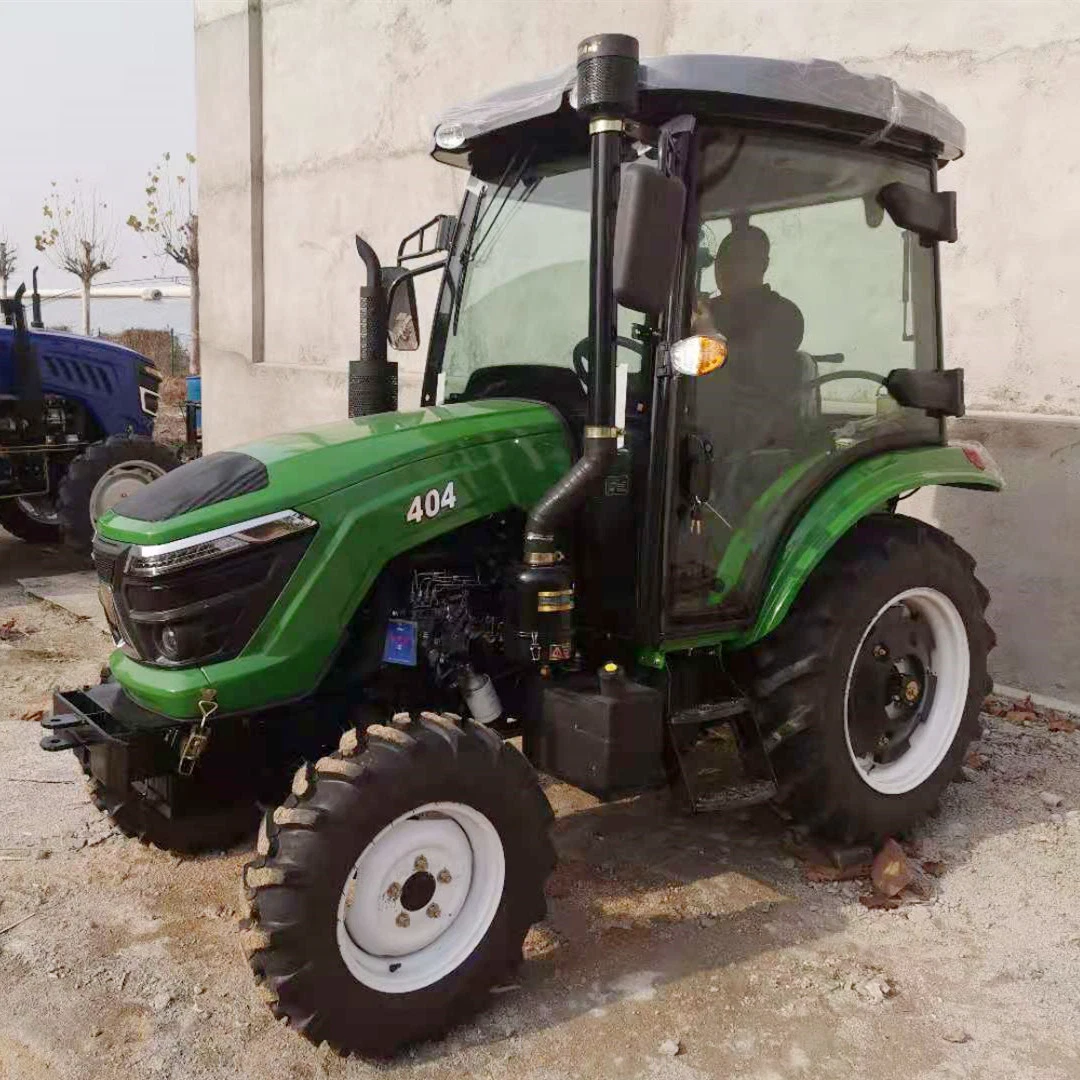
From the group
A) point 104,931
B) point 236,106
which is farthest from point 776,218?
point 236,106

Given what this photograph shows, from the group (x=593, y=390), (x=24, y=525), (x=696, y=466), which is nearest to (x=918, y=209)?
(x=696, y=466)

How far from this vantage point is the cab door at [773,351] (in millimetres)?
3168

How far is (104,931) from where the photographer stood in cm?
323

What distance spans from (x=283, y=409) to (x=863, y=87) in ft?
22.9

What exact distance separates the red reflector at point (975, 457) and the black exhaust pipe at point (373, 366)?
2040 mm

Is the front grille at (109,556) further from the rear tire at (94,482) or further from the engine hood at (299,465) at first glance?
the rear tire at (94,482)

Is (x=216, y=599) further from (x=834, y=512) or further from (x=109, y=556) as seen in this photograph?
(x=834, y=512)

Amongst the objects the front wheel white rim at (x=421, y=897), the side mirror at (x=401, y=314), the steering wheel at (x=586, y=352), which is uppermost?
the side mirror at (x=401, y=314)

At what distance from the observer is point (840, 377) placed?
11.8ft

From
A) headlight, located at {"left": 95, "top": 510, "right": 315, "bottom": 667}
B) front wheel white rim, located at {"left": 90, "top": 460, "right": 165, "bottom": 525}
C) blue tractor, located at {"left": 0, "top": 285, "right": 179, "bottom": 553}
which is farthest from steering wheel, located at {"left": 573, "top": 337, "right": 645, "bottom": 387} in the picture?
blue tractor, located at {"left": 0, "top": 285, "right": 179, "bottom": 553}

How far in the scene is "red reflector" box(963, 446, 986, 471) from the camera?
13.1 feet

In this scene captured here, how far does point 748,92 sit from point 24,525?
728 cm

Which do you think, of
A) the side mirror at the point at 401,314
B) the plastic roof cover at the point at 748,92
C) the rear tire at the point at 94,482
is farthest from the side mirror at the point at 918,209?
the rear tire at the point at 94,482

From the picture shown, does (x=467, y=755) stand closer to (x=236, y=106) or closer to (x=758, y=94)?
(x=758, y=94)
